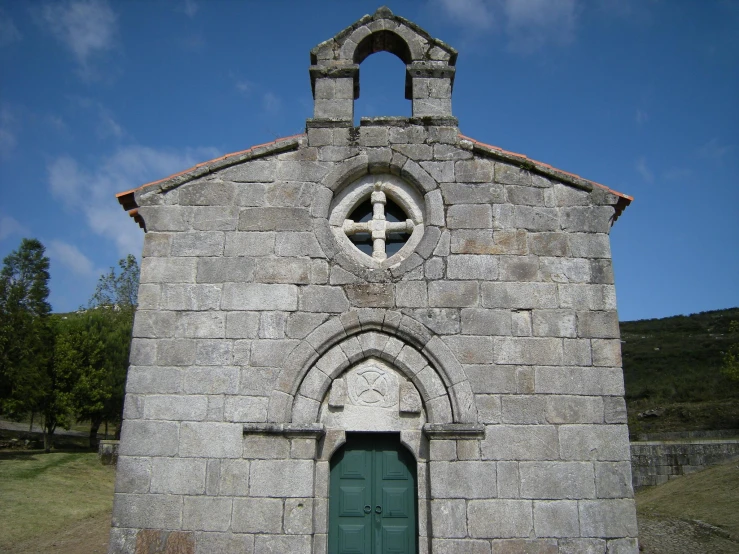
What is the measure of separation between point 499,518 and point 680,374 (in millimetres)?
29581

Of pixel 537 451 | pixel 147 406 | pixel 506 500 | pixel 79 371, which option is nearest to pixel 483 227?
pixel 537 451

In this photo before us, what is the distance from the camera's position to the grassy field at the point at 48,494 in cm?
1130

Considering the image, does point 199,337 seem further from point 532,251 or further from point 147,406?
point 532,251

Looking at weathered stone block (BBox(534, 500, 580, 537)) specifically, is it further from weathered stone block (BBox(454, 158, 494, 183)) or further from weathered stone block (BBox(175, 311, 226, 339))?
weathered stone block (BBox(175, 311, 226, 339))

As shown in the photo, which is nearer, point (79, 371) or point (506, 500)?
point (506, 500)

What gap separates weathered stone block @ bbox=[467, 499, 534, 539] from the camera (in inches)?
221

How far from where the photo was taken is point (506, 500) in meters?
5.69

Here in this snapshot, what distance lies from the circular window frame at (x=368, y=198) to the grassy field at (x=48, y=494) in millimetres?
8602

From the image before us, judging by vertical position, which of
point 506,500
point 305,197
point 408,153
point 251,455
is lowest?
point 506,500

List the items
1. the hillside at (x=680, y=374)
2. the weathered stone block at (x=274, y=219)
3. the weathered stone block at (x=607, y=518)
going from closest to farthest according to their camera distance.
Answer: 1. the weathered stone block at (x=607, y=518)
2. the weathered stone block at (x=274, y=219)
3. the hillside at (x=680, y=374)

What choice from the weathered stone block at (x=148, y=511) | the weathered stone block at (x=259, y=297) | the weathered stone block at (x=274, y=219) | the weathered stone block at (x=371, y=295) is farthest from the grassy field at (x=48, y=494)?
the weathered stone block at (x=371, y=295)

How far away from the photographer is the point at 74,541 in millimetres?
10773

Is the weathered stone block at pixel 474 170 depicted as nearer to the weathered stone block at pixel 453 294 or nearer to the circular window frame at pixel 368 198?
the circular window frame at pixel 368 198

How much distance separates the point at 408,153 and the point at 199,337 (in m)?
3.27
